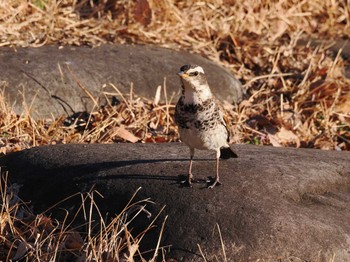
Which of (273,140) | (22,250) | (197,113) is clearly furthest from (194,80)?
(273,140)

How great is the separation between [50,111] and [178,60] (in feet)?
6.46

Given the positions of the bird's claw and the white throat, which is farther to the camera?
the bird's claw

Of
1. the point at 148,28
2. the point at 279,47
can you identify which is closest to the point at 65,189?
the point at 148,28

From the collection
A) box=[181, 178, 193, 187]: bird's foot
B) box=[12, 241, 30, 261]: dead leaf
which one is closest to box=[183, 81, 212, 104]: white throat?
box=[181, 178, 193, 187]: bird's foot

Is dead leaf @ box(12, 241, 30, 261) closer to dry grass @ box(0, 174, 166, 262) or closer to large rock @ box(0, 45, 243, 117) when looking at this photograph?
dry grass @ box(0, 174, 166, 262)

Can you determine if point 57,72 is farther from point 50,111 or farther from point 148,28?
point 148,28

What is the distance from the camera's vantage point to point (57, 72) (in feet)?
29.6

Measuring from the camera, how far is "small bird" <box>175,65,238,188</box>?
6234 mm

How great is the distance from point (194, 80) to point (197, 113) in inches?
10.1

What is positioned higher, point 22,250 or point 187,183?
point 187,183

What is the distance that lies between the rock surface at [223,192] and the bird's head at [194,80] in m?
0.74

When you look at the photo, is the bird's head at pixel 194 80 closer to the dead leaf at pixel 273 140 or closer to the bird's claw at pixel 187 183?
the bird's claw at pixel 187 183

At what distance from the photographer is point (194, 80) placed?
6.23 meters

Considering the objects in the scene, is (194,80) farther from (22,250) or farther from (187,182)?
(22,250)
